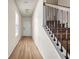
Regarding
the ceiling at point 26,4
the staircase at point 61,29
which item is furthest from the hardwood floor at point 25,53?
the ceiling at point 26,4

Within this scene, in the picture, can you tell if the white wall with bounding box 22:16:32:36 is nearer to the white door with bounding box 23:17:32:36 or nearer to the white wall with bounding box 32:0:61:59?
the white door with bounding box 23:17:32:36

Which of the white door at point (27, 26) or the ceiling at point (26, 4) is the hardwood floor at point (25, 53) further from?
the white door at point (27, 26)

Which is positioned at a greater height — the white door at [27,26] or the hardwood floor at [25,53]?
the white door at [27,26]

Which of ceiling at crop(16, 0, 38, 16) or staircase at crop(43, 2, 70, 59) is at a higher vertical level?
ceiling at crop(16, 0, 38, 16)

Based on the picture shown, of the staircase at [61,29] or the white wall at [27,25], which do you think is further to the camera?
the white wall at [27,25]

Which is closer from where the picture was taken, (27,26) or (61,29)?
(61,29)

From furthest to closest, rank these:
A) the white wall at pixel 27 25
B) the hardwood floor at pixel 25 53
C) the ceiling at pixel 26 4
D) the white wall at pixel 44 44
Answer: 1. the white wall at pixel 27 25
2. the ceiling at pixel 26 4
3. the hardwood floor at pixel 25 53
4. the white wall at pixel 44 44

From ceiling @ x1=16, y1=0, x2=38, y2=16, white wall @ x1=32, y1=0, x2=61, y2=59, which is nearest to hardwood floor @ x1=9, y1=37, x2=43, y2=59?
white wall @ x1=32, y1=0, x2=61, y2=59

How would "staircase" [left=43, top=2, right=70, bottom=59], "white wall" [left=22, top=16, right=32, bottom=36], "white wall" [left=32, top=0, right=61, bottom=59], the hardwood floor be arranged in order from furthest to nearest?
"white wall" [left=22, top=16, right=32, bottom=36]
the hardwood floor
"white wall" [left=32, top=0, right=61, bottom=59]
"staircase" [left=43, top=2, right=70, bottom=59]

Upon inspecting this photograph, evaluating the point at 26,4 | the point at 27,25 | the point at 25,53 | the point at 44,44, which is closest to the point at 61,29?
the point at 44,44

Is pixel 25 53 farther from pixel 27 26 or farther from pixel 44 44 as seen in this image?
pixel 27 26

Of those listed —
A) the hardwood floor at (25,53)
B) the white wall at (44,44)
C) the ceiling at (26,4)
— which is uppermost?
the ceiling at (26,4)
